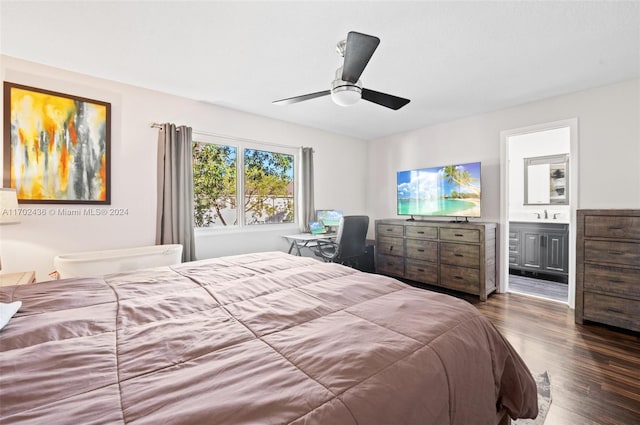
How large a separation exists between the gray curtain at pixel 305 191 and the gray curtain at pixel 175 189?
5.33 feet

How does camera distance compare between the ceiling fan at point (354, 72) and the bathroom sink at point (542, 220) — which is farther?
the bathroom sink at point (542, 220)

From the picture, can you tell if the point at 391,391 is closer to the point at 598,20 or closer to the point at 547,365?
the point at 547,365

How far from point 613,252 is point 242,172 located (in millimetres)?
4064

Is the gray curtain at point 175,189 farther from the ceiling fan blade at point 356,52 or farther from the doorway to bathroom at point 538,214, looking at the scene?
the doorway to bathroom at point 538,214

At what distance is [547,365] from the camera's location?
2.03 metres

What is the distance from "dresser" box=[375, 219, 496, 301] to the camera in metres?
3.38

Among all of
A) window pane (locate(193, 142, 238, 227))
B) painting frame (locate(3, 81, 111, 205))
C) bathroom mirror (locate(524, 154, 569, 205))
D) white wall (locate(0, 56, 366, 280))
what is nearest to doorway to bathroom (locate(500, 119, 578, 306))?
bathroom mirror (locate(524, 154, 569, 205))

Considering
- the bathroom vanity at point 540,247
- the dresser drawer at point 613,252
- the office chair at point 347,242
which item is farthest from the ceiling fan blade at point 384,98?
the bathroom vanity at point 540,247

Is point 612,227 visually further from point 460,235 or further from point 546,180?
point 546,180

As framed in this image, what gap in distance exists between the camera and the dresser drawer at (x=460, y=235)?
3.39 m

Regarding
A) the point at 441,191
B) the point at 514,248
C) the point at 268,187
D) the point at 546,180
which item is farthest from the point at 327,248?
the point at 546,180

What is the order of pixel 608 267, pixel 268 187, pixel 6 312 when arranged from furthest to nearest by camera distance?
pixel 268 187 < pixel 608 267 < pixel 6 312

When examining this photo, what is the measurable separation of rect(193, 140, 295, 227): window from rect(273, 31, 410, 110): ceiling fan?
5.28 feet

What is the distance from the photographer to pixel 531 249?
14.5 ft
